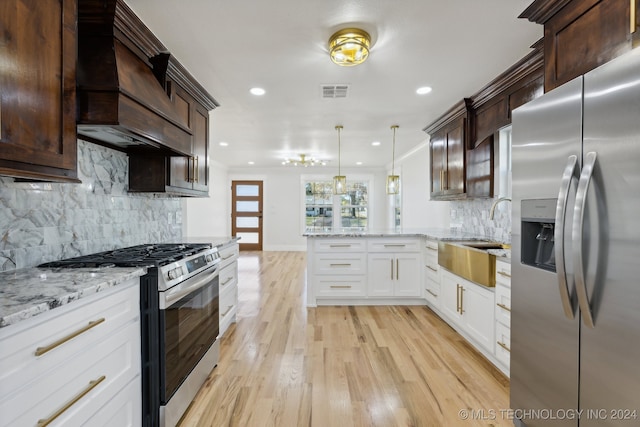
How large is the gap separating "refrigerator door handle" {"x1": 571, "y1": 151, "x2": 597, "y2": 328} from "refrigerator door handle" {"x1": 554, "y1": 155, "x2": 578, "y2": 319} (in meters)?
0.06

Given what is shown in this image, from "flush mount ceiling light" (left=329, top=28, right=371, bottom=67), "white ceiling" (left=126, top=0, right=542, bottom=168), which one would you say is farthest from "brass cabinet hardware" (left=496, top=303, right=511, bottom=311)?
"flush mount ceiling light" (left=329, top=28, right=371, bottom=67)

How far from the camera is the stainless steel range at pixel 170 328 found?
153 centimetres

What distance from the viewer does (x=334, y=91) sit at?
9.93ft

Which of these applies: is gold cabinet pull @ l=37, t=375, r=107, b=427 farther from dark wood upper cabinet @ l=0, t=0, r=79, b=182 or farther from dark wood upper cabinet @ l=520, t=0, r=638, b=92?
dark wood upper cabinet @ l=520, t=0, r=638, b=92

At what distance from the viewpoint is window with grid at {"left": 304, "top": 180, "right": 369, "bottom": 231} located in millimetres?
8867

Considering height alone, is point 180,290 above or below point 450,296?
above

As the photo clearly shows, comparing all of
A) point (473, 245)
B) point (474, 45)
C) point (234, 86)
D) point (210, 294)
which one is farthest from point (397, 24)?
point (210, 294)

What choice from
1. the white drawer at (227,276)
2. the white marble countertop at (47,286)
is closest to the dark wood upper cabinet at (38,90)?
the white marble countertop at (47,286)

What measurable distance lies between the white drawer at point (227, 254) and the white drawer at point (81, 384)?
4.20 ft

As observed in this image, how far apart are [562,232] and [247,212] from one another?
327 inches

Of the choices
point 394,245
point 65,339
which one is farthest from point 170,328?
point 394,245

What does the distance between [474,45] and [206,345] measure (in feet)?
9.58

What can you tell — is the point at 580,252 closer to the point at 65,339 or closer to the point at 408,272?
the point at 65,339

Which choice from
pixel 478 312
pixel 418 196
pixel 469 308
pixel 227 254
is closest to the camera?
pixel 478 312
